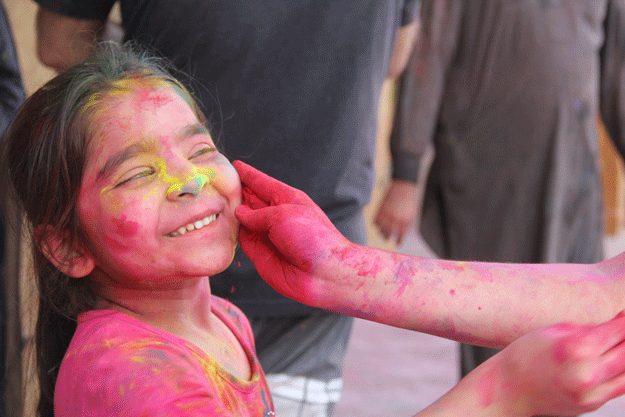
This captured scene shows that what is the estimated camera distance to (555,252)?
7.47ft

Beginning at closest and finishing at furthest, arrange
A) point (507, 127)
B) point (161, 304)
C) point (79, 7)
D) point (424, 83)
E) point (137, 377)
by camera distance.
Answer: point (137, 377) < point (161, 304) < point (79, 7) < point (507, 127) < point (424, 83)

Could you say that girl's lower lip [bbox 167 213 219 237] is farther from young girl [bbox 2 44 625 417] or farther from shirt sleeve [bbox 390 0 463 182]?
shirt sleeve [bbox 390 0 463 182]

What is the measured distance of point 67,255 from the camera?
3.31ft

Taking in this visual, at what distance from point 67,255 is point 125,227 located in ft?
0.47

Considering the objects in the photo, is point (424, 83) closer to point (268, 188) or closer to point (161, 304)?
point (268, 188)

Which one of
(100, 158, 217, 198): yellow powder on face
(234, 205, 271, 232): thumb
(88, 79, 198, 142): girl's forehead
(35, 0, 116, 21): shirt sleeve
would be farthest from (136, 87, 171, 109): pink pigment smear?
(35, 0, 116, 21): shirt sleeve

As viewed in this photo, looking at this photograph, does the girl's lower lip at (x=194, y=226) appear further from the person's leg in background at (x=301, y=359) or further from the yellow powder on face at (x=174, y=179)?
the person's leg in background at (x=301, y=359)

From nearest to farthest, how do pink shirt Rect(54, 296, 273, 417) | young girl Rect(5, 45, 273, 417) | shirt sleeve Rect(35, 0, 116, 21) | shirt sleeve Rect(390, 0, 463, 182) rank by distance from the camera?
pink shirt Rect(54, 296, 273, 417) < young girl Rect(5, 45, 273, 417) < shirt sleeve Rect(35, 0, 116, 21) < shirt sleeve Rect(390, 0, 463, 182)

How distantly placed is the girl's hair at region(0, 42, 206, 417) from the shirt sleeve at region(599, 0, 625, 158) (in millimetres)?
1864

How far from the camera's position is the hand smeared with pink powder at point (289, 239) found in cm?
95

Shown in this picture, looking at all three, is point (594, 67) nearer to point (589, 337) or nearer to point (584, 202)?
point (584, 202)

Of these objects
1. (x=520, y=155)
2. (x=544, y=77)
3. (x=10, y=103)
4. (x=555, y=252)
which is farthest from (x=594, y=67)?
(x=10, y=103)

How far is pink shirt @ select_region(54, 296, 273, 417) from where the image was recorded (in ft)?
2.54

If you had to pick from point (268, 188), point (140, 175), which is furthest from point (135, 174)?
point (268, 188)
